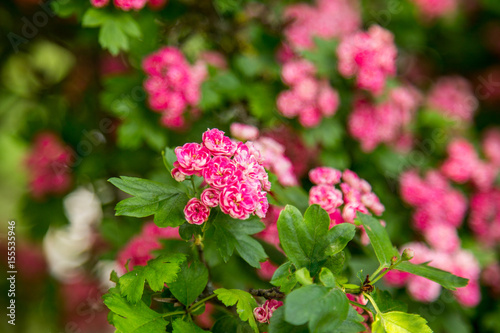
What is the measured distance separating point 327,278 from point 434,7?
2.63m

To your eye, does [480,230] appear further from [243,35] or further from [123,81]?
[123,81]

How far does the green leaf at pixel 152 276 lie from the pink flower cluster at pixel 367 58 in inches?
53.4

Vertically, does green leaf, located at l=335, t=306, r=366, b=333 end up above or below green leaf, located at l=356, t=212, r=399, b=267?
below

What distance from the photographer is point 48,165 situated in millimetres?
2295

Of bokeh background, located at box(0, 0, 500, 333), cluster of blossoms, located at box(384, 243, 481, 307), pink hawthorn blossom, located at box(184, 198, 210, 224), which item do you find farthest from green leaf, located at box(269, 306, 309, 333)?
A: cluster of blossoms, located at box(384, 243, 481, 307)

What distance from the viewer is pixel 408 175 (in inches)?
90.0

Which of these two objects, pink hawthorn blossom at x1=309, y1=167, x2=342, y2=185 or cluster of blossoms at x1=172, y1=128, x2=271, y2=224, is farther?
pink hawthorn blossom at x1=309, y1=167, x2=342, y2=185

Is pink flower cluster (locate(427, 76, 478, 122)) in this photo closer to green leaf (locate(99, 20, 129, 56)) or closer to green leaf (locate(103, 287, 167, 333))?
green leaf (locate(99, 20, 129, 56))

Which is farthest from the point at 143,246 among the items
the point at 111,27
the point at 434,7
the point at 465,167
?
the point at 434,7

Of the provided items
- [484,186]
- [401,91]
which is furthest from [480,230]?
[401,91]

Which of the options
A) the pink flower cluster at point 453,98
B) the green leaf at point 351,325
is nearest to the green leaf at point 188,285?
the green leaf at point 351,325

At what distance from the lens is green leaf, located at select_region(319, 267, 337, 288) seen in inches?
34.3

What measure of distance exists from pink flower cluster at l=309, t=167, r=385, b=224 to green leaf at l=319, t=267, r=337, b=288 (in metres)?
0.38

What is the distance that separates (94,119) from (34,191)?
0.52 m
